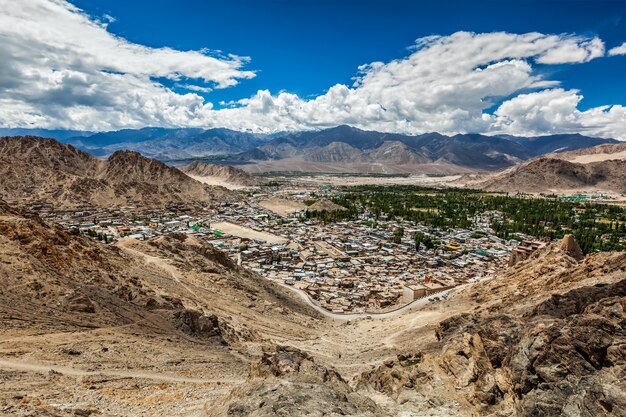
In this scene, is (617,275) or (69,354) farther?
(617,275)

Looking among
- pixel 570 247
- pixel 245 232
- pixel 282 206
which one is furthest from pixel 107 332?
pixel 282 206

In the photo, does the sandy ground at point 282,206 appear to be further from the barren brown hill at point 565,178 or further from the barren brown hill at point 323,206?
the barren brown hill at point 565,178

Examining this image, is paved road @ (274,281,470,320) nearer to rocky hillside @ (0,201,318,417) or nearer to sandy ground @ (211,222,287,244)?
rocky hillside @ (0,201,318,417)

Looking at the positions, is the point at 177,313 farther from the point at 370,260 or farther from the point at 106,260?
the point at 370,260

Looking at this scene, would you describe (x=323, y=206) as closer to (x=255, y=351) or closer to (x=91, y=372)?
(x=255, y=351)

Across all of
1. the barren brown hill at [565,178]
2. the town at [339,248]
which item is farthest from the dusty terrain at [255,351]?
the barren brown hill at [565,178]

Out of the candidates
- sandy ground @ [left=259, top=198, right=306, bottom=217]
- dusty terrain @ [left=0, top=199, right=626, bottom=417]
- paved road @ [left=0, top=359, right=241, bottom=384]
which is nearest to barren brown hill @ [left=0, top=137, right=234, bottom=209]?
sandy ground @ [left=259, top=198, right=306, bottom=217]

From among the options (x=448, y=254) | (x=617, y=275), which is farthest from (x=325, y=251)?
(x=617, y=275)
